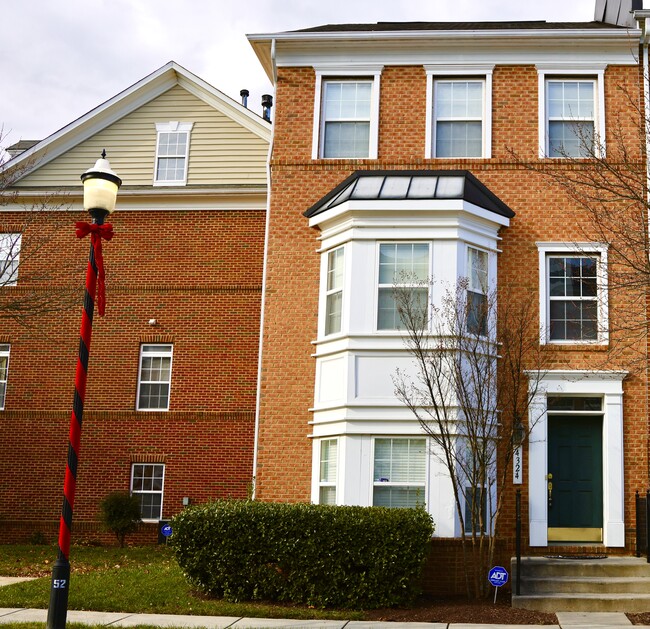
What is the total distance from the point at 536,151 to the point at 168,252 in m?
9.36

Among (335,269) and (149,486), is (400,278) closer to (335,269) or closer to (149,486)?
(335,269)

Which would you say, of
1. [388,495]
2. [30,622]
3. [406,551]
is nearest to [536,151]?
[388,495]

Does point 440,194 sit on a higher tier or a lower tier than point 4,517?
higher

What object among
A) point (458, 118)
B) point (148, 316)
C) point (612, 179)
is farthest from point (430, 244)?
point (148, 316)

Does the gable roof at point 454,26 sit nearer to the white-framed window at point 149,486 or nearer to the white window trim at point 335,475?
the white window trim at point 335,475

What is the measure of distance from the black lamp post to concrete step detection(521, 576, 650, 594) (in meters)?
6.66

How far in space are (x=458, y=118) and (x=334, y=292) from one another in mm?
4089

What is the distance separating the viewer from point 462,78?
1683 centimetres

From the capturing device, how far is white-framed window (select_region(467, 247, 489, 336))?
47.4ft

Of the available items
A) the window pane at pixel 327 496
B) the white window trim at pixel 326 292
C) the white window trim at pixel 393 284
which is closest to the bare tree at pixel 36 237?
the white window trim at pixel 326 292

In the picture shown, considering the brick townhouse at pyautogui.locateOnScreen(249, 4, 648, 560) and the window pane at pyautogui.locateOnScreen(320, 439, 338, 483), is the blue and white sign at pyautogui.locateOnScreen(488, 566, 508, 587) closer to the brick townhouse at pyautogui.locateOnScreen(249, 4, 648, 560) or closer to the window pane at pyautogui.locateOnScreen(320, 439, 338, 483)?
the brick townhouse at pyautogui.locateOnScreen(249, 4, 648, 560)

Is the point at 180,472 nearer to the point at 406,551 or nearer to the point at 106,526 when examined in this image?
the point at 106,526

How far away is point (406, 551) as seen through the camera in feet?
40.2

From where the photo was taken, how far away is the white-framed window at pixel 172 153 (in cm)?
2209
